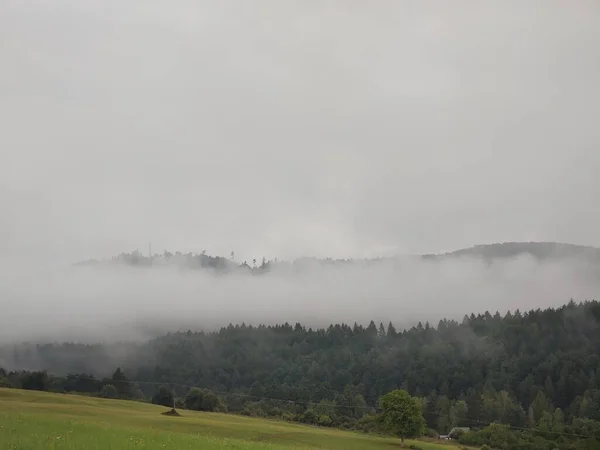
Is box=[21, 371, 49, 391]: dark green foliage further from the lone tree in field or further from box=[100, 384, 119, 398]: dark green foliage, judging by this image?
the lone tree in field

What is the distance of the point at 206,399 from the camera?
128 meters

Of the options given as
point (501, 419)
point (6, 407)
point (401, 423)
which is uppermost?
point (6, 407)

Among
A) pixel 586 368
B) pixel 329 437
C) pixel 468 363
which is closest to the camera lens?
pixel 329 437

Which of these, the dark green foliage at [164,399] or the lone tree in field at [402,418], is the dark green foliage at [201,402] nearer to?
the dark green foliage at [164,399]

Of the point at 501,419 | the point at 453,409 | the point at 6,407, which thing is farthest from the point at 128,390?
the point at 6,407

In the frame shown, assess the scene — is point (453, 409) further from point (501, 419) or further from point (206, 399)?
point (206, 399)

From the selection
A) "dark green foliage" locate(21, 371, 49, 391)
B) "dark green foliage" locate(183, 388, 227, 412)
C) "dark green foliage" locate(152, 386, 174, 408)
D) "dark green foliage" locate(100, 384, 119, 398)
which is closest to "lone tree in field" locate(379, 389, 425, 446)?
"dark green foliage" locate(183, 388, 227, 412)

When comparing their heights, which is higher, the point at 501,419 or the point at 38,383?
the point at 38,383

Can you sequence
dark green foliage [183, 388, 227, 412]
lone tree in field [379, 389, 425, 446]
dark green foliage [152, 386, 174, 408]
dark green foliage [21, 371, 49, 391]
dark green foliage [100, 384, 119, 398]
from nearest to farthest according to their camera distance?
lone tree in field [379, 389, 425, 446]
dark green foliage [183, 388, 227, 412]
dark green foliage [152, 386, 174, 408]
dark green foliage [21, 371, 49, 391]
dark green foliage [100, 384, 119, 398]

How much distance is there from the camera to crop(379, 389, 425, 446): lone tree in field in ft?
295

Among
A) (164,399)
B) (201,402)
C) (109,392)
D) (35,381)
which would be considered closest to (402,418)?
(201,402)

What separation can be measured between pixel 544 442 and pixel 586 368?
70418mm

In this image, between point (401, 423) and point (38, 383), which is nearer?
point (401, 423)

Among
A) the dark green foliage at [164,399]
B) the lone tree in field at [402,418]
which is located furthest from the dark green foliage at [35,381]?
the lone tree in field at [402,418]
